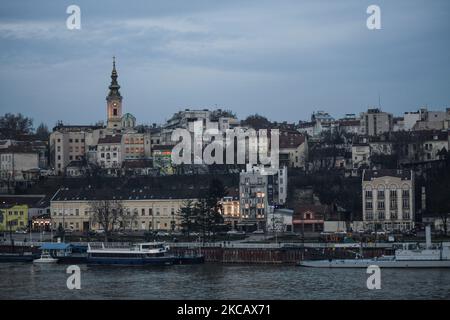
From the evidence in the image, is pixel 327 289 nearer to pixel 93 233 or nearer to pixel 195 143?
pixel 93 233

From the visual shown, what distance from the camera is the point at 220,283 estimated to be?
26812mm

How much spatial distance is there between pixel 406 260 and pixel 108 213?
47.4 ft

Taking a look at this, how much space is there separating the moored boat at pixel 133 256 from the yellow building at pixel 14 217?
11.9 metres

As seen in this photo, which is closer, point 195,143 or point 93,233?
point 93,233

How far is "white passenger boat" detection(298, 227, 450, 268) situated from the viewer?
30781 mm

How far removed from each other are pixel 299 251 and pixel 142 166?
75.4 ft

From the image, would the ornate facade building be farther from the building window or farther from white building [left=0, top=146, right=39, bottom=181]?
the building window

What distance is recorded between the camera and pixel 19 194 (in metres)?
50.5

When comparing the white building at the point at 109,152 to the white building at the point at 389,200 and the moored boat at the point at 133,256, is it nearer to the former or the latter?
the white building at the point at 389,200

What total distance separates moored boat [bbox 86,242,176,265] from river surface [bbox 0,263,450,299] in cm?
82

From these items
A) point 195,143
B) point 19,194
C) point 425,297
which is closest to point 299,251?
point 425,297

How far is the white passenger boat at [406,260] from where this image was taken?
3078 centimetres

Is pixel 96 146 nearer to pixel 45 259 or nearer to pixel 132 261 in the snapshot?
pixel 45 259

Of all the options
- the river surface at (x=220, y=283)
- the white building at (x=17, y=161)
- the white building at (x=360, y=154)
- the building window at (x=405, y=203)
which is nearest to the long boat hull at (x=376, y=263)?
the river surface at (x=220, y=283)
